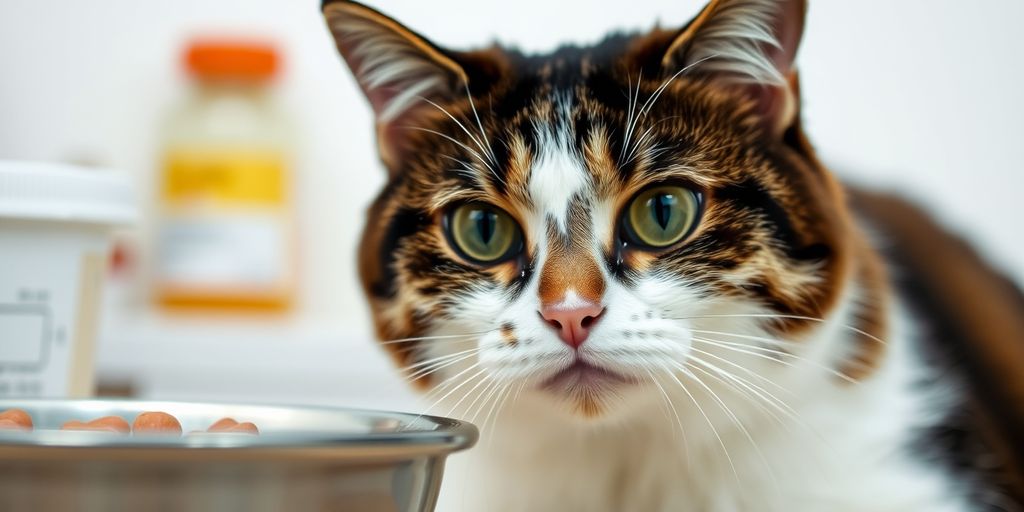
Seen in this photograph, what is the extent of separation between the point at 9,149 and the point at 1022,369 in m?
1.26

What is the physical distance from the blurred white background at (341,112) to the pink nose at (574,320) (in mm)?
250

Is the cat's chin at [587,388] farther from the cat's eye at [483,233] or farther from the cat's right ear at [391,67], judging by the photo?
the cat's right ear at [391,67]

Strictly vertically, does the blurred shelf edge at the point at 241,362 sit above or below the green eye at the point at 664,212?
below

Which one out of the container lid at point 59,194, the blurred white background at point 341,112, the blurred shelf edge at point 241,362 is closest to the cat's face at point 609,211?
the blurred white background at point 341,112

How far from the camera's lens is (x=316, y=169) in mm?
1313

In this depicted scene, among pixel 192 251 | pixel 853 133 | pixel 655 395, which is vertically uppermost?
pixel 853 133

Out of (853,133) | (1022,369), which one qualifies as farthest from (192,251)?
(1022,369)

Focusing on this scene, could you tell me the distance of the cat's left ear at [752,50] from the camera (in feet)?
1.80

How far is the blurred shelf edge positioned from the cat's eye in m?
0.57

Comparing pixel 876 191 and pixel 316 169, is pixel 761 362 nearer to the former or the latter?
pixel 876 191

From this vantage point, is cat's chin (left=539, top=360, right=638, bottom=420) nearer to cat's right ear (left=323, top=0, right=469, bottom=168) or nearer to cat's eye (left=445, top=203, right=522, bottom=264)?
cat's eye (left=445, top=203, right=522, bottom=264)

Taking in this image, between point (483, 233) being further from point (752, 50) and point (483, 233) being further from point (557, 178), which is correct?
point (752, 50)

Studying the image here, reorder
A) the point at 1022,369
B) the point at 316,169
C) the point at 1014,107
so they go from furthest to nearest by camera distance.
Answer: the point at 316,169
the point at 1014,107
the point at 1022,369

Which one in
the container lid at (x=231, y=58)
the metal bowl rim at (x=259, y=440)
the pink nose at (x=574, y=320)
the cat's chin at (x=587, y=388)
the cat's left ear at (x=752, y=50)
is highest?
the container lid at (x=231, y=58)
